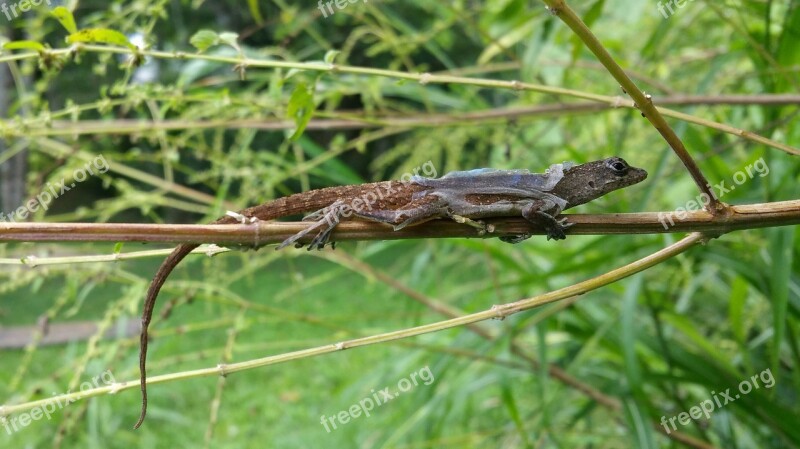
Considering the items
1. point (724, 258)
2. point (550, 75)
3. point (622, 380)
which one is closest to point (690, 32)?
point (550, 75)

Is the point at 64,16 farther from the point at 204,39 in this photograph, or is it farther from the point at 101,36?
the point at 204,39

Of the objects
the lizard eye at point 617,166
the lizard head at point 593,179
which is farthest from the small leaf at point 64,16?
the lizard eye at point 617,166

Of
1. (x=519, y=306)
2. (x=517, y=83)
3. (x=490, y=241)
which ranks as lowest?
(x=519, y=306)

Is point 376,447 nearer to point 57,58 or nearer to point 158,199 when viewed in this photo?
point 158,199

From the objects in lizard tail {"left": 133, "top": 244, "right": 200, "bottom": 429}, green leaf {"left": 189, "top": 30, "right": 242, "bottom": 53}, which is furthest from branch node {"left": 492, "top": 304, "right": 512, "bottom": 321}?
green leaf {"left": 189, "top": 30, "right": 242, "bottom": 53}

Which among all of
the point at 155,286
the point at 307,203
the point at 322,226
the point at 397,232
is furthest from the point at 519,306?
the point at 155,286

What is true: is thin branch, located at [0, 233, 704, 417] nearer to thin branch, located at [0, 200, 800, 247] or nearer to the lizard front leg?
thin branch, located at [0, 200, 800, 247]
